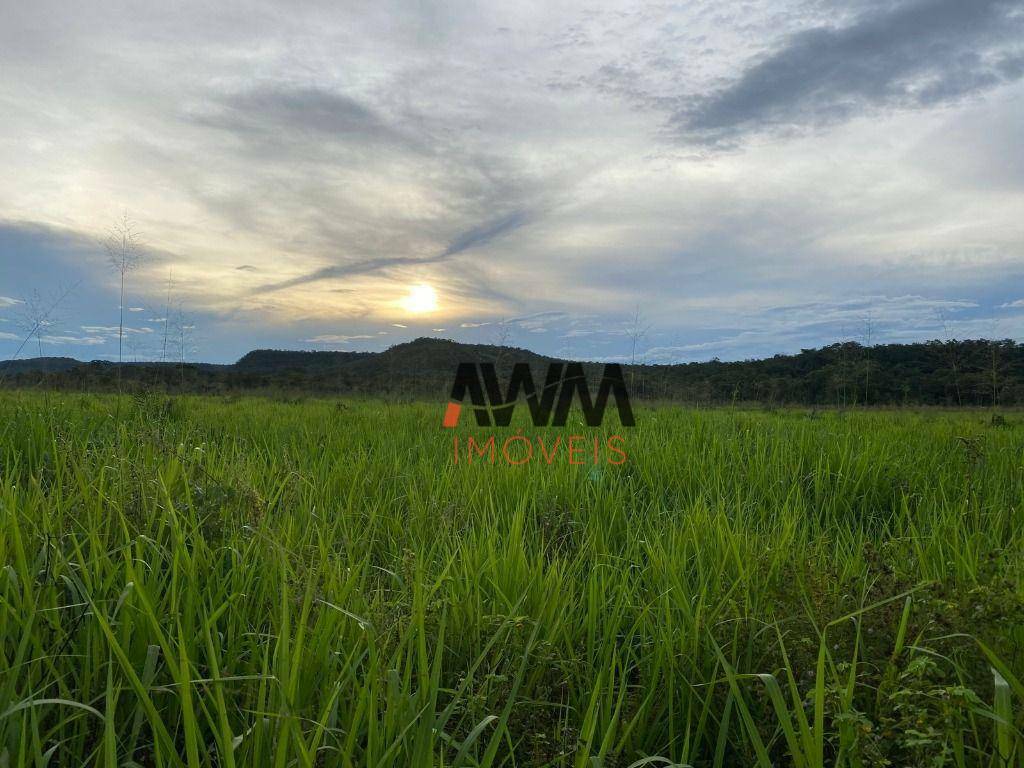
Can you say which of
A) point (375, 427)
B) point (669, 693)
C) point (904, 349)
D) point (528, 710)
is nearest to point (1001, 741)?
point (669, 693)

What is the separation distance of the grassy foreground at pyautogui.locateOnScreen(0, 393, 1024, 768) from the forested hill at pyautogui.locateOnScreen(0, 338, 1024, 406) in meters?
5.25

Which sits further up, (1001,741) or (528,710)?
(1001,741)

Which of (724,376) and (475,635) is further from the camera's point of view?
(724,376)

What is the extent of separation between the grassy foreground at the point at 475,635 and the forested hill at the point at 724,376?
5251 millimetres

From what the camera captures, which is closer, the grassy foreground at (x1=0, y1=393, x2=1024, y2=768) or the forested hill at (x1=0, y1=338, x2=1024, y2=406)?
the grassy foreground at (x1=0, y1=393, x2=1024, y2=768)

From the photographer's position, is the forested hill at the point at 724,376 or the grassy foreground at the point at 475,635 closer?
the grassy foreground at the point at 475,635

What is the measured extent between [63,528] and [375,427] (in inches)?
171

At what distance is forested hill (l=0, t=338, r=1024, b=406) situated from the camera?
12.8 meters

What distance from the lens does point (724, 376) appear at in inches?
1051

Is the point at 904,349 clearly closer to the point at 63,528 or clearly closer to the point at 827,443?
the point at 827,443

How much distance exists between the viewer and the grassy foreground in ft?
4.58

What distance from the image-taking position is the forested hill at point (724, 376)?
41.8 feet

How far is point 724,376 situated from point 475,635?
87.0 ft

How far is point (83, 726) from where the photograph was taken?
144 centimetres
